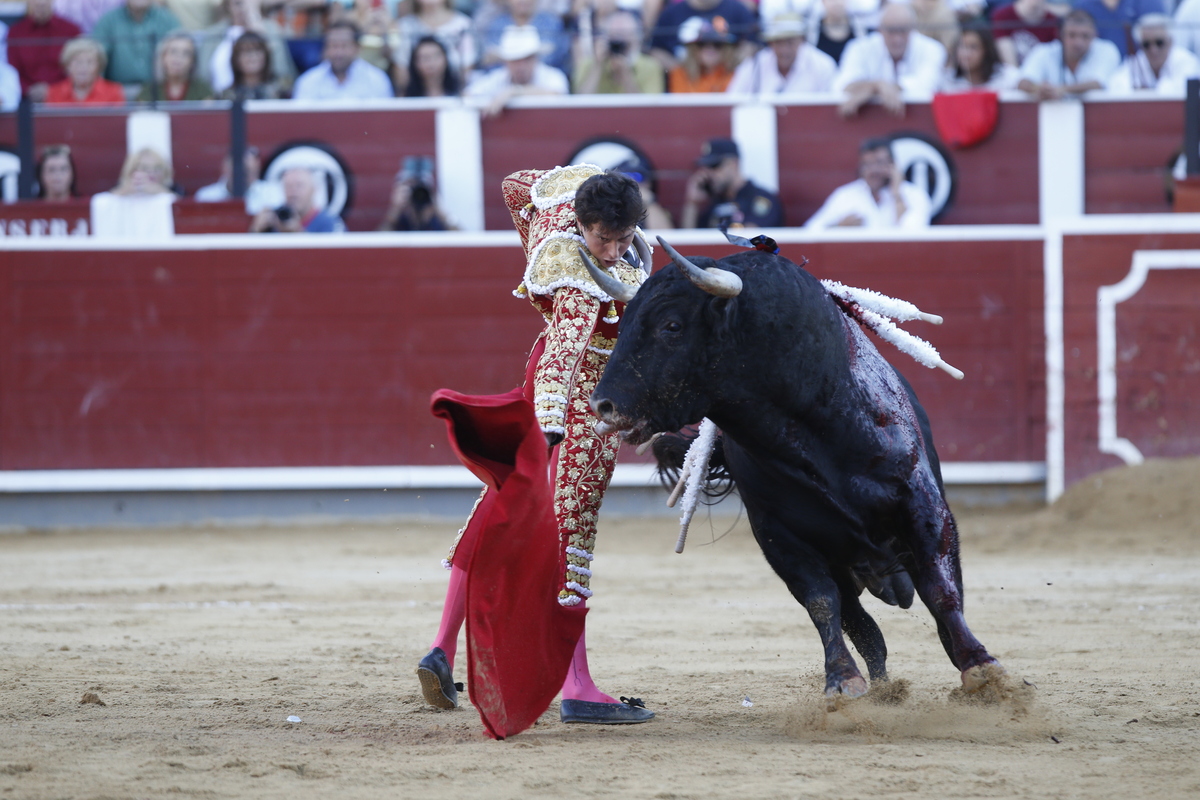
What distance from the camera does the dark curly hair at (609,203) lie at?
306cm

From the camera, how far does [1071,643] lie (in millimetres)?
4312

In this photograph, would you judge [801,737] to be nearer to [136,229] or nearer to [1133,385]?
[1133,385]

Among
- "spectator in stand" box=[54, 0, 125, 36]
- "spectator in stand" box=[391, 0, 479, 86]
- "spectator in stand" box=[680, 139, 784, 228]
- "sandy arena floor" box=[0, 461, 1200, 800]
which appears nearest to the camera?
"sandy arena floor" box=[0, 461, 1200, 800]

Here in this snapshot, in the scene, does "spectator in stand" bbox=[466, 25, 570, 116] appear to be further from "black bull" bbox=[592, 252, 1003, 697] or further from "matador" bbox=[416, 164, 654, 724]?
"black bull" bbox=[592, 252, 1003, 697]

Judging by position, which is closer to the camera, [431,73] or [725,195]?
[725,195]

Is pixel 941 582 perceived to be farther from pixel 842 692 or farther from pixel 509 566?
pixel 509 566

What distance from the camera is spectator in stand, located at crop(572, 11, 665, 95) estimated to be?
26.8 ft

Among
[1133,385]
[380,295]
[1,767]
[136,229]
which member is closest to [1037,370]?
[1133,385]

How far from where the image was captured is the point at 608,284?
298 centimetres

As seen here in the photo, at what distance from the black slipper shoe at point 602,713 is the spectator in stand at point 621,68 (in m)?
5.41

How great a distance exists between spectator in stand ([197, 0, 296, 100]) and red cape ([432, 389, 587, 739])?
5.76 m

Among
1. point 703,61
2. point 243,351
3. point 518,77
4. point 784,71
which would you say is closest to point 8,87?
point 243,351

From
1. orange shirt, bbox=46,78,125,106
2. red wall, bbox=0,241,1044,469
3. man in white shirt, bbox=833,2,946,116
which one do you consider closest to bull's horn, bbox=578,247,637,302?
red wall, bbox=0,241,1044,469

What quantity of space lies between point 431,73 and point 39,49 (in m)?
2.44
